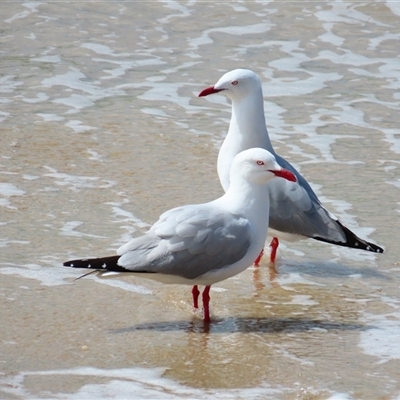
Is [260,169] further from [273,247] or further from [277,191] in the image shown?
[273,247]

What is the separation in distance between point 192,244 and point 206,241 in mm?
79

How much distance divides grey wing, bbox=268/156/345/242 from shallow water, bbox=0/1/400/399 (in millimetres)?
248

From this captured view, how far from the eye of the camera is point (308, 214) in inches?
246

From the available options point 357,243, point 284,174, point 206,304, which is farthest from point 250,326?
point 357,243

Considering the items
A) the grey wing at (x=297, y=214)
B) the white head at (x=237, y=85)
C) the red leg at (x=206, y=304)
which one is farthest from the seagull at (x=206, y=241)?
the white head at (x=237, y=85)

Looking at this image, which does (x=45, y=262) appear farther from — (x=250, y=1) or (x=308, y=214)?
(x=250, y=1)

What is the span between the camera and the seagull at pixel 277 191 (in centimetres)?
615

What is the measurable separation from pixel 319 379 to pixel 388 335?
0.71 m

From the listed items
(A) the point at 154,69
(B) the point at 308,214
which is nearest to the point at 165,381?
(B) the point at 308,214

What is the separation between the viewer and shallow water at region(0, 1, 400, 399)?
4.70 m

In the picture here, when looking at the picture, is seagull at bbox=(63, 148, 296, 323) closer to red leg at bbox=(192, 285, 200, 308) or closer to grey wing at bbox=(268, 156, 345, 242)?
red leg at bbox=(192, 285, 200, 308)

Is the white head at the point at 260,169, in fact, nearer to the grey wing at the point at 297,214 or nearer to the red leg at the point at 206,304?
the red leg at the point at 206,304

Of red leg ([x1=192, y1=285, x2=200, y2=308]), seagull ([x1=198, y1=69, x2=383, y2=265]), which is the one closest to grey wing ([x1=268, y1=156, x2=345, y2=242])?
seagull ([x1=198, y1=69, x2=383, y2=265])

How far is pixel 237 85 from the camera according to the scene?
652cm
